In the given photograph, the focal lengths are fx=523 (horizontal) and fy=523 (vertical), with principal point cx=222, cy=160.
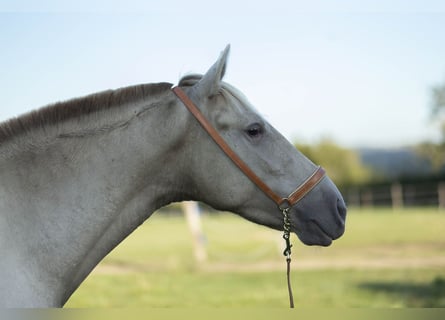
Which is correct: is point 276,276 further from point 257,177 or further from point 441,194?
point 441,194

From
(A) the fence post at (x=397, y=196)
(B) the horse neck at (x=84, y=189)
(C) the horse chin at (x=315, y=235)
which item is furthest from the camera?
(A) the fence post at (x=397, y=196)

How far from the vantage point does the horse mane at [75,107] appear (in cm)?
246

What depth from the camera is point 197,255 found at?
1498cm

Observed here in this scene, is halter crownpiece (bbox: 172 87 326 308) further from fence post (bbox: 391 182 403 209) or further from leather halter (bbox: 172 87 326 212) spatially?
fence post (bbox: 391 182 403 209)

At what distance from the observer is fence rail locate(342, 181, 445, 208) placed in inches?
1583

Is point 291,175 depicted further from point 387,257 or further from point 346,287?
point 387,257

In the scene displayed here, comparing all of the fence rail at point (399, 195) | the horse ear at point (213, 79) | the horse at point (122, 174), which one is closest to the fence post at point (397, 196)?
the fence rail at point (399, 195)

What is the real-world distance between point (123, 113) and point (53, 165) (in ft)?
1.36

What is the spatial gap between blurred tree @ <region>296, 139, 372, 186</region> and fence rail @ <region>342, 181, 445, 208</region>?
7.30 metres

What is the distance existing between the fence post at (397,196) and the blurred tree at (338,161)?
10.1 m

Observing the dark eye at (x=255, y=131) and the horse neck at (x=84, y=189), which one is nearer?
the horse neck at (x=84, y=189)

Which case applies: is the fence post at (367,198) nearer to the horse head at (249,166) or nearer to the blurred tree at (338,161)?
the blurred tree at (338,161)

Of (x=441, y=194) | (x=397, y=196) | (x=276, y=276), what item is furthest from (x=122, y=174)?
(x=397, y=196)

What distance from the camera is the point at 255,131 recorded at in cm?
263
